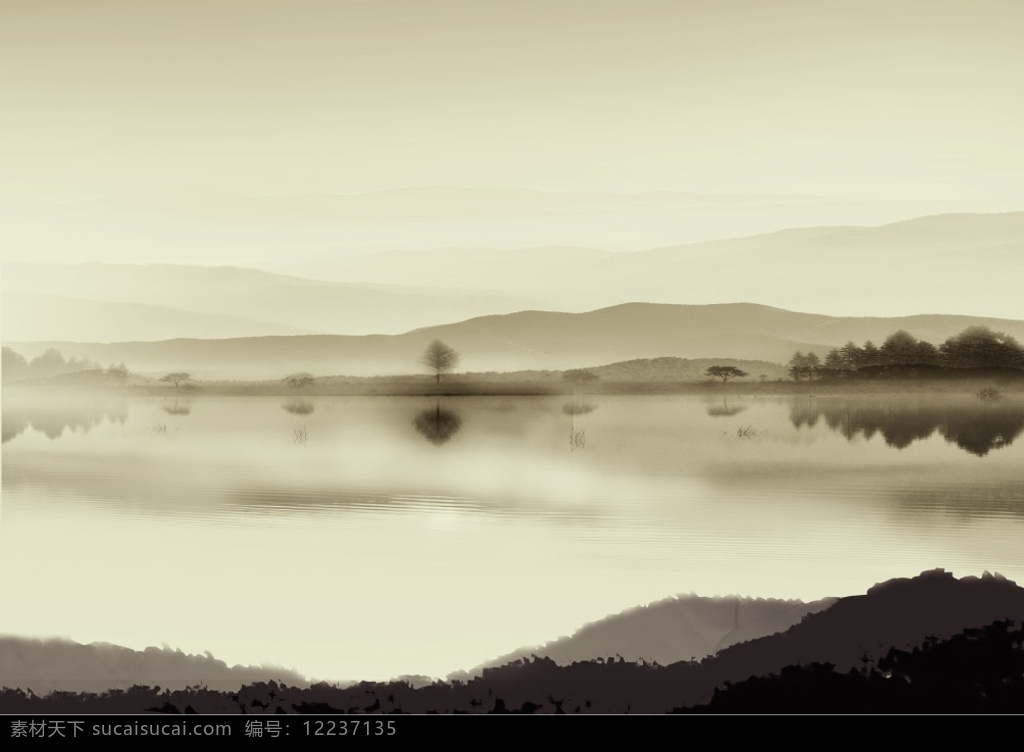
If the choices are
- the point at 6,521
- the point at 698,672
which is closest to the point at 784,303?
the point at 698,672

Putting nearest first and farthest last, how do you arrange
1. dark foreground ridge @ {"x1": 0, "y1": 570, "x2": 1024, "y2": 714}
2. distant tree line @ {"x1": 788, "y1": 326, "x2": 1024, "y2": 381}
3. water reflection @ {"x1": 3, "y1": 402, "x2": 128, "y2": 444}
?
1. dark foreground ridge @ {"x1": 0, "y1": 570, "x2": 1024, "y2": 714}
2. distant tree line @ {"x1": 788, "y1": 326, "x2": 1024, "y2": 381}
3. water reflection @ {"x1": 3, "y1": 402, "x2": 128, "y2": 444}

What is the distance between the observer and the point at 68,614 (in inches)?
434

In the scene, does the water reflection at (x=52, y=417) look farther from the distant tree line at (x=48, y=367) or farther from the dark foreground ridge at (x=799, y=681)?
the dark foreground ridge at (x=799, y=681)

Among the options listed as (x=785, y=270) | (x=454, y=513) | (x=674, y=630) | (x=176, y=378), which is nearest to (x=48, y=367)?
(x=176, y=378)

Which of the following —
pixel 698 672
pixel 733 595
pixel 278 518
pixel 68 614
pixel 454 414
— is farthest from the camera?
pixel 454 414

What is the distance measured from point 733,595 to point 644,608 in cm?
80

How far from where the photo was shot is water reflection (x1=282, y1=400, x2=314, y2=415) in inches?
539

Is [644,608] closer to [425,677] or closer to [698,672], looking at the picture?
[698,672]

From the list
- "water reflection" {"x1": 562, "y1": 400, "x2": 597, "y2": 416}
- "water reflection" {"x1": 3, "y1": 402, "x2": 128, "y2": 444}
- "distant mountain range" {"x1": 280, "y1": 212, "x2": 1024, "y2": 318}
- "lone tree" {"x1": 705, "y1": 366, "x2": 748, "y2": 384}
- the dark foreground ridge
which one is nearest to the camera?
the dark foreground ridge

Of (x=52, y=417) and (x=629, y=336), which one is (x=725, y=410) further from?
(x=52, y=417)

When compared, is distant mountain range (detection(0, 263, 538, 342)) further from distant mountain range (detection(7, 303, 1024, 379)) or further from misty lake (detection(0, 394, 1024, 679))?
misty lake (detection(0, 394, 1024, 679))

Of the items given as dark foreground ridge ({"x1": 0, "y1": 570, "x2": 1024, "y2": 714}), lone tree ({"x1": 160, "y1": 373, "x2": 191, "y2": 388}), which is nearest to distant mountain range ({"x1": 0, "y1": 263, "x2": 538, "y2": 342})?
lone tree ({"x1": 160, "y1": 373, "x2": 191, "y2": 388})

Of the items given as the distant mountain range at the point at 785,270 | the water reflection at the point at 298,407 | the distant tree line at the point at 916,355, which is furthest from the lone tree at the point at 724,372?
the water reflection at the point at 298,407

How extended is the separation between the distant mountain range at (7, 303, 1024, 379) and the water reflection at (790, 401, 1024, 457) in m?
0.76
